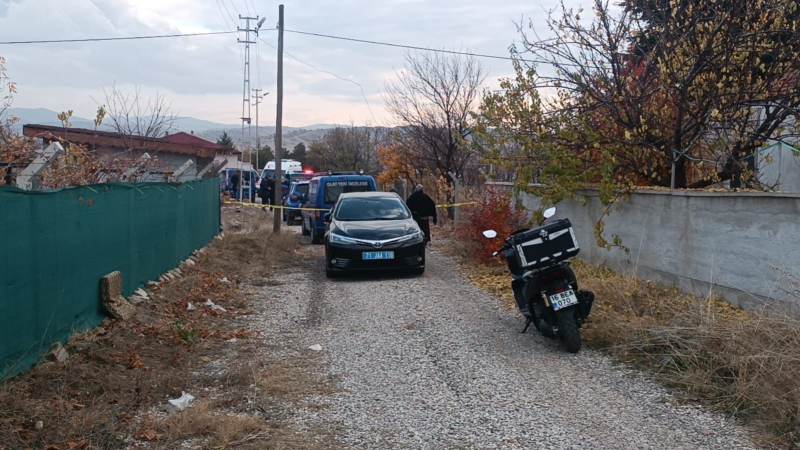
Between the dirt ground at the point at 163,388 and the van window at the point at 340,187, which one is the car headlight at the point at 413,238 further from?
the van window at the point at 340,187

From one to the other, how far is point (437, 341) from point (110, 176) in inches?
216

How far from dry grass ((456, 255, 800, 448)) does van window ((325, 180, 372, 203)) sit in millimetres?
11660

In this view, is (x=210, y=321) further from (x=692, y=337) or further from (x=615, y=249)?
(x=615, y=249)

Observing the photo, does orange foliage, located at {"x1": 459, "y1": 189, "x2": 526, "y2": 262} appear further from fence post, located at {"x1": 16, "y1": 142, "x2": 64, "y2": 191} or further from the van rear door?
fence post, located at {"x1": 16, "y1": 142, "x2": 64, "y2": 191}

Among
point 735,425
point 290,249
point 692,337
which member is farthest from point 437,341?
point 290,249

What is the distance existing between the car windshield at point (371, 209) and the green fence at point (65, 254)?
12.3 feet

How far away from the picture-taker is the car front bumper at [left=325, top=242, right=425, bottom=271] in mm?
12609

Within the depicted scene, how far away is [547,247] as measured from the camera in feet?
25.2

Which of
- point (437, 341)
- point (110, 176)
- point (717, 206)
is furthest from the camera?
point (110, 176)

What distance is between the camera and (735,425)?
529 cm

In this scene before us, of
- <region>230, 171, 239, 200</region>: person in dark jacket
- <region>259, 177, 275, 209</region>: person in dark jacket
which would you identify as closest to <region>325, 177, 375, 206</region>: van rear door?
<region>259, 177, 275, 209</region>: person in dark jacket

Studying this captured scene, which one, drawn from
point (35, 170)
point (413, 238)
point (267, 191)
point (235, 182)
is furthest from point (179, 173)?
point (235, 182)

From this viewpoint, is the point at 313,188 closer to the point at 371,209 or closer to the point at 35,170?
the point at 371,209

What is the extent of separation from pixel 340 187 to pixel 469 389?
46.5 feet
